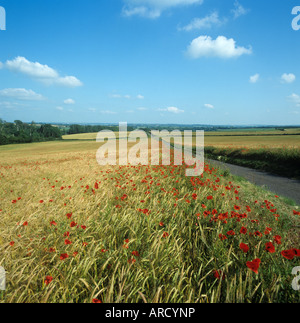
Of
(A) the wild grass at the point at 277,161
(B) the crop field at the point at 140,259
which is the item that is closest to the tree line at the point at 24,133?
(A) the wild grass at the point at 277,161

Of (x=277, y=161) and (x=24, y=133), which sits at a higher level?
(x=24, y=133)

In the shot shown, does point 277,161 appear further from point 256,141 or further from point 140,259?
point 256,141

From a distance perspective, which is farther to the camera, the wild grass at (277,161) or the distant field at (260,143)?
the distant field at (260,143)

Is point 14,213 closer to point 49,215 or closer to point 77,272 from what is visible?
point 49,215

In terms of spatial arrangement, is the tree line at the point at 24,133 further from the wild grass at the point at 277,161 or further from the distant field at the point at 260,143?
the wild grass at the point at 277,161

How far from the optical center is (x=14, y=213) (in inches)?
128

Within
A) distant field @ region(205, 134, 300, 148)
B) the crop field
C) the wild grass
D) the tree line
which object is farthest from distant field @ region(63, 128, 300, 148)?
the tree line

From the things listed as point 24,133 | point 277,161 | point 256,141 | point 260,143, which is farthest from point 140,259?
point 24,133

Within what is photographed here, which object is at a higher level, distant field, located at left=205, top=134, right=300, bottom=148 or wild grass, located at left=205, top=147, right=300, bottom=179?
distant field, located at left=205, top=134, right=300, bottom=148

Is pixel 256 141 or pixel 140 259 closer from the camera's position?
pixel 140 259

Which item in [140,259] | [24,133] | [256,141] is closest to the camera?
[140,259]

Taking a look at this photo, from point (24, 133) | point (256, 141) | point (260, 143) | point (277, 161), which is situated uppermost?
point (24, 133)

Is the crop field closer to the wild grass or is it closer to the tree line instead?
the wild grass

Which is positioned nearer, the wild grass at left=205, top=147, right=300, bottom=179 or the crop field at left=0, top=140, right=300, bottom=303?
the crop field at left=0, top=140, right=300, bottom=303
